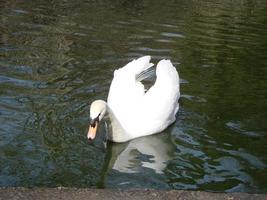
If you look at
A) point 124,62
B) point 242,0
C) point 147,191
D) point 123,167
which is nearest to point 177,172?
point 123,167

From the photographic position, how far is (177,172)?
6863mm

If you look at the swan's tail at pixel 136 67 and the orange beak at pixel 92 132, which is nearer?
the orange beak at pixel 92 132

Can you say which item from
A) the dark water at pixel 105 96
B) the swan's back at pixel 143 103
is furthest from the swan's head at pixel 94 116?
the swan's back at pixel 143 103

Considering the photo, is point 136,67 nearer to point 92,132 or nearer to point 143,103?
point 143,103

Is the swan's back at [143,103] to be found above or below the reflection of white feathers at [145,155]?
above

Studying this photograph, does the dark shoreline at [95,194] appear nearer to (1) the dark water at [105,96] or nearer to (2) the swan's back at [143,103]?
(1) the dark water at [105,96]

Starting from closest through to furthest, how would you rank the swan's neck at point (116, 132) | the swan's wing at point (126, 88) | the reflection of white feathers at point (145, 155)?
the reflection of white feathers at point (145, 155) < the swan's neck at point (116, 132) < the swan's wing at point (126, 88)

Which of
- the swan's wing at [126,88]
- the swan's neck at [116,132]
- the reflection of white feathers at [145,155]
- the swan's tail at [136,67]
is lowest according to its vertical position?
the reflection of white feathers at [145,155]

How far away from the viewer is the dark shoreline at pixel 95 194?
514 cm

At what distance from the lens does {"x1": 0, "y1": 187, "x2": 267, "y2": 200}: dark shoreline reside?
16.9 ft

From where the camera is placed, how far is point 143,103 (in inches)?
316

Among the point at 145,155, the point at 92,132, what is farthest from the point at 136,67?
the point at 92,132

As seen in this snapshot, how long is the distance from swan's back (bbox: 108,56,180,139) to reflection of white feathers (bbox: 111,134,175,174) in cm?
11

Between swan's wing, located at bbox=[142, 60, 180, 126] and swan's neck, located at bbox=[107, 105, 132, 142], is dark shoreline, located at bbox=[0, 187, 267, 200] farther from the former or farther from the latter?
swan's wing, located at bbox=[142, 60, 180, 126]
